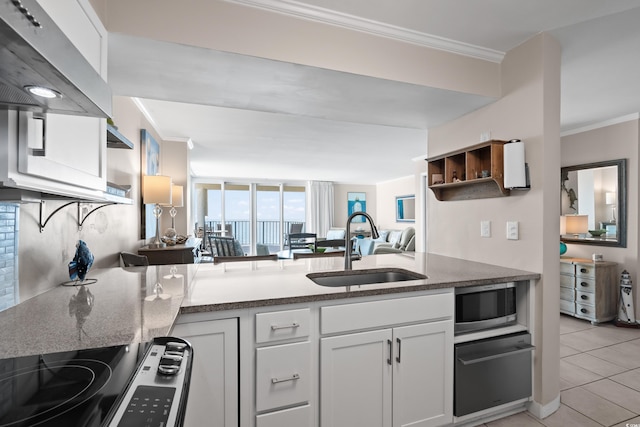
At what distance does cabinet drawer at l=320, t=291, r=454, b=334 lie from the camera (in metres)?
1.46

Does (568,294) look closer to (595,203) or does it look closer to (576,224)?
(576,224)

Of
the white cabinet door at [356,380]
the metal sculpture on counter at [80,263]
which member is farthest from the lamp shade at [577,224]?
the metal sculpture on counter at [80,263]

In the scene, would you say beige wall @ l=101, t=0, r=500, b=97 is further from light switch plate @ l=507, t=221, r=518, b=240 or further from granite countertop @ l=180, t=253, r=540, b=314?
granite countertop @ l=180, t=253, r=540, b=314

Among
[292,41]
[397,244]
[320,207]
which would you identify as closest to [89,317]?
[292,41]

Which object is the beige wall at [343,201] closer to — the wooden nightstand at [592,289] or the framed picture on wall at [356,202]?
the framed picture on wall at [356,202]

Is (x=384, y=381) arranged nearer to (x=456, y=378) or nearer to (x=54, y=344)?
(x=456, y=378)

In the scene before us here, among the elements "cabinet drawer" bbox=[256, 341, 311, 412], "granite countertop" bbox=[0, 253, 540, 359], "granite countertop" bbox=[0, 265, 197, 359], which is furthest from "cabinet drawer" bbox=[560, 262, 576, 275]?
"granite countertop" bbox=[0, 265, 197, 359]

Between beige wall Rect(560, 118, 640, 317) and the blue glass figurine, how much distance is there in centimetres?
488

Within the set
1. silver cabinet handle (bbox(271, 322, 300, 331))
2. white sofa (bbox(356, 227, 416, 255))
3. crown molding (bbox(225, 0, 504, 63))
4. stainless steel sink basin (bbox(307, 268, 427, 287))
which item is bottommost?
white sofa (bbox(356, 227, 416, 255))

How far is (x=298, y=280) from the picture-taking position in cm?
172

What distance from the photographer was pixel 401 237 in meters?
6.97

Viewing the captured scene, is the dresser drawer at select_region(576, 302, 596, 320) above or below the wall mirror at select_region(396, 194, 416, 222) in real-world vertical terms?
below

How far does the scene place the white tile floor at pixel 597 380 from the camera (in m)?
1.88

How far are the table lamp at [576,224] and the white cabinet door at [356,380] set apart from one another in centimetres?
360
